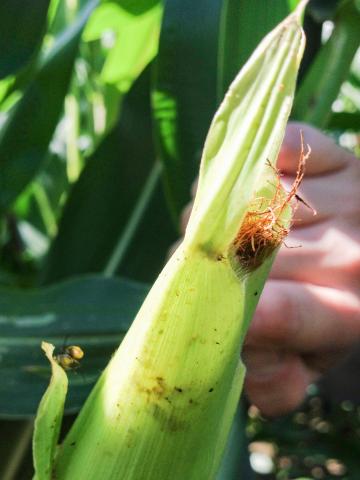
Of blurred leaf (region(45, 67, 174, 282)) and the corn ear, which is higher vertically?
the corn ear

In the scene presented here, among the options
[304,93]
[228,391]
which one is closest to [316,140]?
[304,93]

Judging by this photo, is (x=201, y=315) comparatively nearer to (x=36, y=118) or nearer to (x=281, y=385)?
(x=281, y=385)

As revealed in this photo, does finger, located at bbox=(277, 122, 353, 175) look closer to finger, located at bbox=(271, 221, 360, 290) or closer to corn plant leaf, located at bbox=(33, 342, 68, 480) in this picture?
finger, located at bbox=(271, 221, 360, 290)

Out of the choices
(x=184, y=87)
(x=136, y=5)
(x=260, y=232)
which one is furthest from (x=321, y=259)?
(x=136, y=5)

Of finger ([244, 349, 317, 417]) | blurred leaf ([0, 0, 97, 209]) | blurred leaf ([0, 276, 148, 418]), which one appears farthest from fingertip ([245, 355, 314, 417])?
blurred leaf ([0, 0, 97, 209])

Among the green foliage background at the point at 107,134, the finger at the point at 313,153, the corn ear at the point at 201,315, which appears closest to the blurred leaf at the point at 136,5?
the green foliage background at the point at 107,134

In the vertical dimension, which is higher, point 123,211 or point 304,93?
point 304,93

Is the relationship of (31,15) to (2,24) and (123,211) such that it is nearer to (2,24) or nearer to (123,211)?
(2,24)
